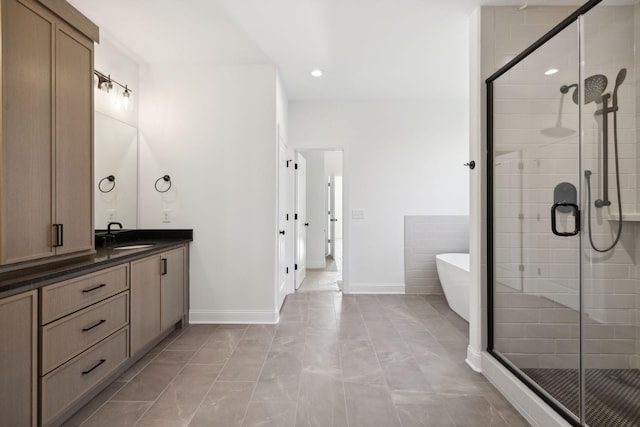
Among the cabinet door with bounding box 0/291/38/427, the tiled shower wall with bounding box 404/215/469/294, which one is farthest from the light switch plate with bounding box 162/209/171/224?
the tiled shower wall with bounding box 404/215/469/294

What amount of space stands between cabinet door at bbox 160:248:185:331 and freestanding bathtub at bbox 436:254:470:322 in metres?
2.73

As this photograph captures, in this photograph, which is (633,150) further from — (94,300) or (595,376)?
(94,300)

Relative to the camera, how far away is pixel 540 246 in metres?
1.88

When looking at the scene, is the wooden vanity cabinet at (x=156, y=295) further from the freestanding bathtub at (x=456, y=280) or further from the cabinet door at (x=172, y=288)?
the freestanding bathtub at (x=456, y=280)

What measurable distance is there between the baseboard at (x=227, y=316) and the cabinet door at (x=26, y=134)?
1709 millimetres

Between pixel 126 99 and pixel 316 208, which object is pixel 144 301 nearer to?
pixel 126 99

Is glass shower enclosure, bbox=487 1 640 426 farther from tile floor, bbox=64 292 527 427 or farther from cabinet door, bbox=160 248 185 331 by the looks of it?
cabinet door, bbox=160 248 185 331

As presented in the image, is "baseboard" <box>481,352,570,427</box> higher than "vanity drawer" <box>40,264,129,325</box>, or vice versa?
"vanity drawer" <box>40,264,129,325</box>

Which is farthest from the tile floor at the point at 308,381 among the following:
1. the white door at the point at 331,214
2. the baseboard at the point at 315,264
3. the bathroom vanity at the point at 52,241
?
the white door at the point at 331,214

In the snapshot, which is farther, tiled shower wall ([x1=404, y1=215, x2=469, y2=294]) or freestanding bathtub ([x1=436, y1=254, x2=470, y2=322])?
tiled shower wall ([x1=404, y1=215, x2=469, y2=294])

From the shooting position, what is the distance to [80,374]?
5.46ft

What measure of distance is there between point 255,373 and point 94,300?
1.09 metres

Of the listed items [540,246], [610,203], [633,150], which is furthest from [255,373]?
[633,150]

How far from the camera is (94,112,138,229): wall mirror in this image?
102 inches
